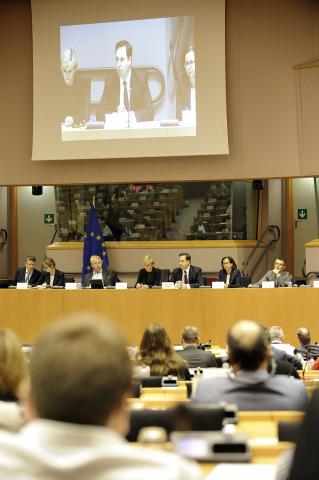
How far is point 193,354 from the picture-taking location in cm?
634

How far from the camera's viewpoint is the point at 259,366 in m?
3.02

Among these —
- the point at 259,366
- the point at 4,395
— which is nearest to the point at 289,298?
the point at 259,366

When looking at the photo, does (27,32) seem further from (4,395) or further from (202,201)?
(4,395)

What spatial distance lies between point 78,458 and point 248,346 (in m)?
2.10

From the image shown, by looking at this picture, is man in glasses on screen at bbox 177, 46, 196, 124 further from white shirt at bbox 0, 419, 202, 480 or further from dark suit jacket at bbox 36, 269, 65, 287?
white shirt at bbox 0, 419, 202, 480

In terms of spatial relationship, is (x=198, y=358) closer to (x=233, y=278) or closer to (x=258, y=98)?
(x=233, y=278)

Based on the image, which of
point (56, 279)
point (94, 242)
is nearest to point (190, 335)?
point (56, 279)

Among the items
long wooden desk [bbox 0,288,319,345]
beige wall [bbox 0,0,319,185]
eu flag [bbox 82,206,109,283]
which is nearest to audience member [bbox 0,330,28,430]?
long wooden desk [bbox 0,288,319,345]

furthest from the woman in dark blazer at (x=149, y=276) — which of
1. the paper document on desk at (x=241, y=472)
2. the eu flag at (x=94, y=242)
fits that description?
the paper document on desk at (x=241, y=472)

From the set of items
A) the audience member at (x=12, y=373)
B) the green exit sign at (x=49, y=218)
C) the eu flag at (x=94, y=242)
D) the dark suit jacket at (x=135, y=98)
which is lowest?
the audience member at (x=12, y=373)

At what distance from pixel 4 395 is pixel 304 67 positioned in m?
9.44

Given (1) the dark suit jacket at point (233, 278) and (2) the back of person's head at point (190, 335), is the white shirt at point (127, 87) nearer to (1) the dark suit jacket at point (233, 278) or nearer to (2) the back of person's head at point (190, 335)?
(1) the dark suit jacket at point (233, 278)

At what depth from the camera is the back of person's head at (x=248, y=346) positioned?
9.86 feet

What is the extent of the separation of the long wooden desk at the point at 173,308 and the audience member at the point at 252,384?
6739mm
